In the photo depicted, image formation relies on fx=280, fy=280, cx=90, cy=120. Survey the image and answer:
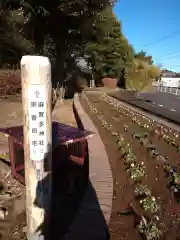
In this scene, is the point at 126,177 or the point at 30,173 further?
the point at 126,177

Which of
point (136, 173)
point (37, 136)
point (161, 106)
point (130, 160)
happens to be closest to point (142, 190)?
point (136, 173)

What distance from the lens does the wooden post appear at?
281cm

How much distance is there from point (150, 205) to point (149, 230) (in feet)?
1.97

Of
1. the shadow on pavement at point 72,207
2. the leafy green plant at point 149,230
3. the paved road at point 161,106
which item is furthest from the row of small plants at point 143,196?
the paved road at point 161,106

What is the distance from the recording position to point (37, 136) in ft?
9.61

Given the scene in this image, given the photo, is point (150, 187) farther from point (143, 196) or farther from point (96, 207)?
point (96, 207)

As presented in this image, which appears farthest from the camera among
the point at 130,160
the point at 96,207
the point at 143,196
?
the point at 130,160

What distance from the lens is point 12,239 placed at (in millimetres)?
3570

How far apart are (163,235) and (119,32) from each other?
41622 mm

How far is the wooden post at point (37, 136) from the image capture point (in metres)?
2.81

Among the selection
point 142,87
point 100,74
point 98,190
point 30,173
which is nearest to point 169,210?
point 98,190

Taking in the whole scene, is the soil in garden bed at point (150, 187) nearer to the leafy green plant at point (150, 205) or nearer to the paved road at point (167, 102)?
the leafy green plant at point (150, 205)

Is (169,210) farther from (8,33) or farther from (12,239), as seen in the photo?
(8,33)

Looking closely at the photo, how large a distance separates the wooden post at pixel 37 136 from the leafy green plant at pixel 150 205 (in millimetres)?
1337
